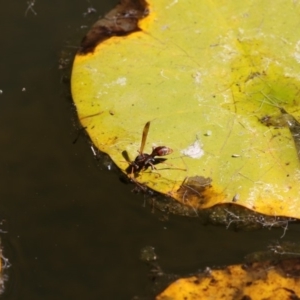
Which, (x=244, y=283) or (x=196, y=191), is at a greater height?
(x=196, y=191)

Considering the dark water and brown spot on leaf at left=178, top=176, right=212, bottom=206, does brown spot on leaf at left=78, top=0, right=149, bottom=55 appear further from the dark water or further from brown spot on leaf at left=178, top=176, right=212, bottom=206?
brown spot on leaf at left=178, top=176, right=212, bottom=206

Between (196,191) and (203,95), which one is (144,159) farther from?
(203,95)

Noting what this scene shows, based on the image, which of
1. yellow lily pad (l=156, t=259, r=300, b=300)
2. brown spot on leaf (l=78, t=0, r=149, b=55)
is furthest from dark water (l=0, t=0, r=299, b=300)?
brown spot on leaf (l=78, t=0, r=149, b=55)

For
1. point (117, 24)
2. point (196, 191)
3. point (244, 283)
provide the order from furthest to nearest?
1. point (117, 24)
2. point (196, 191)
3. point (244, 283)

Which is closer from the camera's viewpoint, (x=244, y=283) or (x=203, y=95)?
(x=244, y=283)

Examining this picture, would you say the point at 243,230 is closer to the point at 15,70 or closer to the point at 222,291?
the point at 222,291

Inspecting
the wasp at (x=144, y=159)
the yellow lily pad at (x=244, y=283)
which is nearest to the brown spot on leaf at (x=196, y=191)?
the wasp at (x=144, y=159)

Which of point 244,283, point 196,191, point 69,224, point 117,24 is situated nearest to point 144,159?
point 196,191
